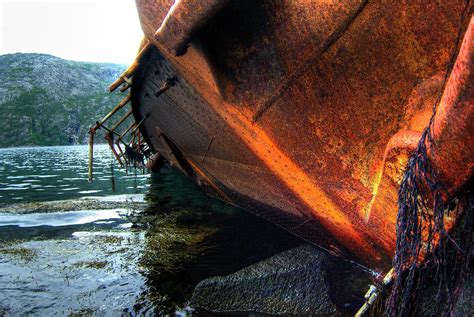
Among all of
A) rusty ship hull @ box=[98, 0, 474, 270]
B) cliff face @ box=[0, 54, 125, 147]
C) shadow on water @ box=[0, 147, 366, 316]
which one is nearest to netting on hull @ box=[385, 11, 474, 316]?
rusty ship hull @ box=[98, 0, 474, 270]

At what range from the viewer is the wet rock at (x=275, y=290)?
2.96 metres

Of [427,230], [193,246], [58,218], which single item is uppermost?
[427,230]

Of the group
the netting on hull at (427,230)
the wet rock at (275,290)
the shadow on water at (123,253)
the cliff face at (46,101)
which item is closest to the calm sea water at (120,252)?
the shadow on water at (123,253)

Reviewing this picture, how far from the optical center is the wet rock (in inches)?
117

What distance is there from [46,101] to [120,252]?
146 meters

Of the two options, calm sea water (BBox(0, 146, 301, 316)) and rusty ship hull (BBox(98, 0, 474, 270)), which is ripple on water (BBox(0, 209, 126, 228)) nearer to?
calm sea water (BBox(0, 146, 301, 316))

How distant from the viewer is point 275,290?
312 centimetres

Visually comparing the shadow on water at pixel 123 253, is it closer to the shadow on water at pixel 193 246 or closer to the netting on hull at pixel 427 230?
the shadow on water at pixel 193 246

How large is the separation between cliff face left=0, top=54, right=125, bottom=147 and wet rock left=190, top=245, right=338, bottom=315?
12337cm

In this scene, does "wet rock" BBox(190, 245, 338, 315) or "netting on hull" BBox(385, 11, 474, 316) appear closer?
"netting on hull" BBox(385, 11, 474, 316)

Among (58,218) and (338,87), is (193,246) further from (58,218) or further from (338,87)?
(58,218)

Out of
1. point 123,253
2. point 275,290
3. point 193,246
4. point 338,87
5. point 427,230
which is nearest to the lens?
point 427,230

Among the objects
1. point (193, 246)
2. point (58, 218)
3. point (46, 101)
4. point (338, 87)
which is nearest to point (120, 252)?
point (193, 246)

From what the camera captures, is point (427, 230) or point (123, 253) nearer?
point (427, 230)
